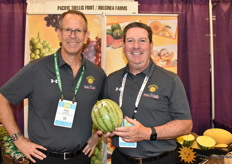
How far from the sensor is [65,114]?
2.07 metres

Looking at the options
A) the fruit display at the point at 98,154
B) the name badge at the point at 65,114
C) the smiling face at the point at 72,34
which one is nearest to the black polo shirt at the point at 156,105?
the name badge at the point at 65,114

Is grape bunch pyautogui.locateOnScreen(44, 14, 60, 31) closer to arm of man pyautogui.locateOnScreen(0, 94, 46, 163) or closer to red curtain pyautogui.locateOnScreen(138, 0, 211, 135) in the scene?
red curtain pyautogui.locateOnScreen(138, 0, 211, 135)

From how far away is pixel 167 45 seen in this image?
3836 millimetres

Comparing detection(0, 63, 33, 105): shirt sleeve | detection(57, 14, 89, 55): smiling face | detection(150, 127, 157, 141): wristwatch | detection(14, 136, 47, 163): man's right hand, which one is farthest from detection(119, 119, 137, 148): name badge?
detection(0, 63, 33, 105): shirt sleeve

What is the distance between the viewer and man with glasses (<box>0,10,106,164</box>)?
208 cm

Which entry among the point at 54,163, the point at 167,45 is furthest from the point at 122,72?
the point at 167,45

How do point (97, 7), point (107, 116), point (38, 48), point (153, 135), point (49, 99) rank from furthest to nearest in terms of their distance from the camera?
point (97, 7), point (38, 48), point (49, 99), point (153, 135), point (107, 116)

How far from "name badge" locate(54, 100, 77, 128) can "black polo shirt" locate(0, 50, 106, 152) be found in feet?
0.17

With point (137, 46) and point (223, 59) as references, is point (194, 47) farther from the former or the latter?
point (137, 46)

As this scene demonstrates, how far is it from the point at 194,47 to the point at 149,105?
9.10ft

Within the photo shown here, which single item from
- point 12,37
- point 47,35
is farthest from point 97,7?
point 12,37

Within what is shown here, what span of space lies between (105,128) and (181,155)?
7.01 ft

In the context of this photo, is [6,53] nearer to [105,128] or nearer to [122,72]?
[122,72]

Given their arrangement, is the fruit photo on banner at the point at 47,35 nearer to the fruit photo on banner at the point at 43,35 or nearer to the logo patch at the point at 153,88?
the fruit photo on banner at the point at 43,35
